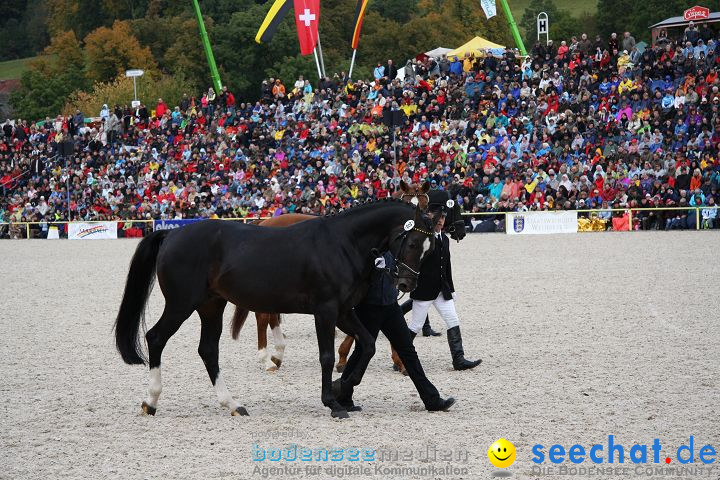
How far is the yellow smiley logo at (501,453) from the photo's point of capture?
5.81 metres

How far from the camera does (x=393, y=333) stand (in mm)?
7656

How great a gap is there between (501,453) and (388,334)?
6.47 feet

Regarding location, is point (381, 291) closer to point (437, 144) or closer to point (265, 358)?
point (265, 358)

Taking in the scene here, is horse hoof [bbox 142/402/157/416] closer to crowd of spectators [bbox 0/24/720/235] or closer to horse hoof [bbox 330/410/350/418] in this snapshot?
horse hoof [bbox 330/410/350/418]

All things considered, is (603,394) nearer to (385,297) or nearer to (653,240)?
(385,297)

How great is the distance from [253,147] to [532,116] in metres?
10.8

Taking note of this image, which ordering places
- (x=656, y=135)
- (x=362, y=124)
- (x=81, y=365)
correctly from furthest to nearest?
(x=362, y=124)
(x=656, y=135)
(x=81, y=365)

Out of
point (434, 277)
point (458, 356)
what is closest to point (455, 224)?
point (434, 277)

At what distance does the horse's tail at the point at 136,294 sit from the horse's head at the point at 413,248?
6.90 feet

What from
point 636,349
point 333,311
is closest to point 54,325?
point 333,311

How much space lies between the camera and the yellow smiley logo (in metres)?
5.81

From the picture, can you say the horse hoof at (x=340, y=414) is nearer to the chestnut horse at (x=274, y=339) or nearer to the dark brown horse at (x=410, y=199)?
the dark brown horse at (x=410, y=199)

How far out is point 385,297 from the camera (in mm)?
7629

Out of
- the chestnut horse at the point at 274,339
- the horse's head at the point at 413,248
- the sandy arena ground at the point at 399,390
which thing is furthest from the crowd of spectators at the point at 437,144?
the horse's head at the point at 413,248
